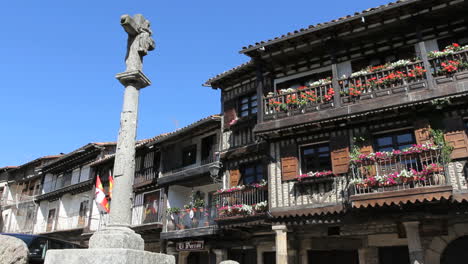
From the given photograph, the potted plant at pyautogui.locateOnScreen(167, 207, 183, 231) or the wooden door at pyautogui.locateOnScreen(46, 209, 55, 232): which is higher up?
the wooden door at pyautogui.locateOnScreen(46, 209, 55, 232)

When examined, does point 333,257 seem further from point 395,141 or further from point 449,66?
point 449,66

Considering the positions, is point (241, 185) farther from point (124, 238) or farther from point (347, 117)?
point (124, 238)

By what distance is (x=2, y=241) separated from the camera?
5840 millimetres

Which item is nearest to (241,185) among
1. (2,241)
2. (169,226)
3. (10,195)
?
(169,226)

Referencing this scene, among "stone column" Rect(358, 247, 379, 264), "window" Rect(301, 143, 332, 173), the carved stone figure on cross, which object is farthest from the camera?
"window" Rect(301, 143, 332, 173)

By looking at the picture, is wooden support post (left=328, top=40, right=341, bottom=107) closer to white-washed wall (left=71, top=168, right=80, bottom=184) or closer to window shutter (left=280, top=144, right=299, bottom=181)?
window shutter (left=280, top=144, right=299, bottom=181)

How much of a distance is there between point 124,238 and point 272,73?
11.7 metres

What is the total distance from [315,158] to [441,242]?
475cm

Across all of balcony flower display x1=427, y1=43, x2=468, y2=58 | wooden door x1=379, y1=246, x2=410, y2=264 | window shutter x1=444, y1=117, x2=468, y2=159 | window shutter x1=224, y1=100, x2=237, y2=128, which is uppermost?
window shutter x1=224, y1=100, x2=237, y2=128

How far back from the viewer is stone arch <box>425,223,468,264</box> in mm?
12320

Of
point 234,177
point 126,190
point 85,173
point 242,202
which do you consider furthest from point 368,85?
point 85,173

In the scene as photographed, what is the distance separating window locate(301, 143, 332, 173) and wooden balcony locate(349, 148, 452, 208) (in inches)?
59.6

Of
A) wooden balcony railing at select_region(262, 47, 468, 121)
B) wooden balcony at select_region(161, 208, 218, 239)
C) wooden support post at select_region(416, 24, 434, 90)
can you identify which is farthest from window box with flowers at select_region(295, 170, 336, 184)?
wooden balcony at select_region(161, 208, 218, 239)

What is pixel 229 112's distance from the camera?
1847cm
